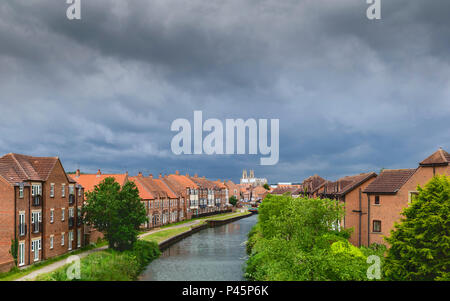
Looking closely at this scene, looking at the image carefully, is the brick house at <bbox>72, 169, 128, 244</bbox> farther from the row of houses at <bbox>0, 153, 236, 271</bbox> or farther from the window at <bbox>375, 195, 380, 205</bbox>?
the window at <bbox>375, 195, 380, 205</bbox>

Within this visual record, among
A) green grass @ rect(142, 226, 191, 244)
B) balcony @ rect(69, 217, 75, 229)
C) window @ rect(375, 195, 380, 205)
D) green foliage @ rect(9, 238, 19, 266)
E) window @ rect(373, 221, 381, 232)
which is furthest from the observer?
green grass @ rect(142, 226, 191, 244)

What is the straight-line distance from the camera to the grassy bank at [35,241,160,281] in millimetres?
32803

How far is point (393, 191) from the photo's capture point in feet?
127

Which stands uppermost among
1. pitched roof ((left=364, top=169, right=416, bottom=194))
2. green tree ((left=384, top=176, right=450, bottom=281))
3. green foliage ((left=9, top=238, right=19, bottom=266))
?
pitched roof ((left=364, top=169, right=416, bottom=194))

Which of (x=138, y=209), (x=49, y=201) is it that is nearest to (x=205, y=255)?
(x=138, y=209)

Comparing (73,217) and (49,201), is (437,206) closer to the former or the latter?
(49,201)

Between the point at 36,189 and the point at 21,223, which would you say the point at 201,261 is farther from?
the point at 21,223

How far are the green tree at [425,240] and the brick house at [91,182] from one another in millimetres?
38606

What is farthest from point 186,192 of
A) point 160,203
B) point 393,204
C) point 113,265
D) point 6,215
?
point 393,204

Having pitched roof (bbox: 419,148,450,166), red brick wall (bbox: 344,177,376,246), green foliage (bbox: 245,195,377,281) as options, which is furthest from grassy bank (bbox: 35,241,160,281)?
pitched roof (bbox: 419,148,450,166)

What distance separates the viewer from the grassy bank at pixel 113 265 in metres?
32.8

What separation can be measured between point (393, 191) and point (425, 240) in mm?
15449

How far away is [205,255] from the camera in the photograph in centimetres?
5550
